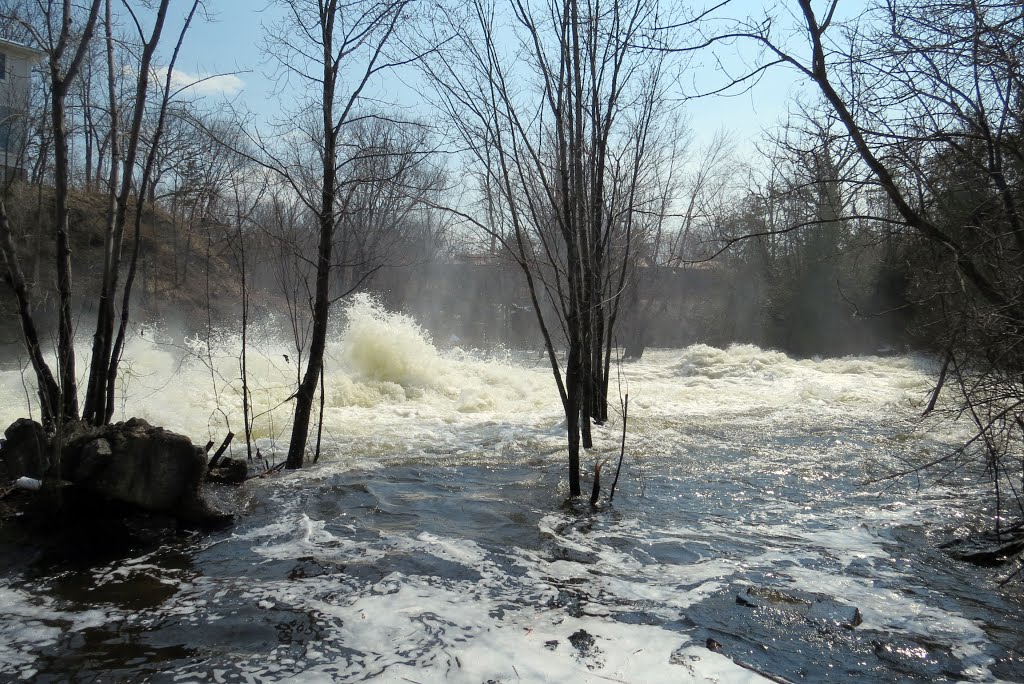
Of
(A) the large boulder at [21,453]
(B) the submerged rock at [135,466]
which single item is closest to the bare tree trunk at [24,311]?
(A) the large boulder at [21,453]

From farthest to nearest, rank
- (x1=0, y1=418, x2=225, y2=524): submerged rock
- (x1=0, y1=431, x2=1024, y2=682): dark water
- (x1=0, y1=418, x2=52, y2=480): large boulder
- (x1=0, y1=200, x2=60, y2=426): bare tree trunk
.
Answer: (x1=0, y1=418, x2=52, y2=480): large boulder, (x1=0, y1=200, x2=60, y2=426): bare tree trunk, (x1=0, y1=418, x2=225, y2=524): submerged rock, (x1=0, y1=431, x2=1024, y2=682): dark water

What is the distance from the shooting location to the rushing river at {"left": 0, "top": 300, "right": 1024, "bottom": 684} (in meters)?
3.86

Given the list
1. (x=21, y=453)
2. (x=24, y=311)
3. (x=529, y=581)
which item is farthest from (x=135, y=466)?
(x=529, y=581)

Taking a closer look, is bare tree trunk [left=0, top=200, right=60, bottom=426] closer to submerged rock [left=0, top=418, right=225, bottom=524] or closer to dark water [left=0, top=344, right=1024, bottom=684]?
submerged rock [left=0, top=418, right=225, bottom=524]

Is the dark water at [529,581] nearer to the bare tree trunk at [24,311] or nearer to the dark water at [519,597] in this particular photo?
the dark water at [519,597]

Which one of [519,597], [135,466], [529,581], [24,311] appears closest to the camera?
[519,597]

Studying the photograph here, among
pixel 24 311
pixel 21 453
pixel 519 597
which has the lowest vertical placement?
pixel 519 597

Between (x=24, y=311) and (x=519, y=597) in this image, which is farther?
(x=24, y=311)

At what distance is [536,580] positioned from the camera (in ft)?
16.8

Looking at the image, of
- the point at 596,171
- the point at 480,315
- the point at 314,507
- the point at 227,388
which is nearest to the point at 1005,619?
the point at 314,507

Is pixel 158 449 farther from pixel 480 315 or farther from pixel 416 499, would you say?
pixel 480 315

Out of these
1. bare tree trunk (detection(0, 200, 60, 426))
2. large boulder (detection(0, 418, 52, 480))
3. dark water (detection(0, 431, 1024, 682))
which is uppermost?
bare tree trunk (detection(0, 200, 60, 426))

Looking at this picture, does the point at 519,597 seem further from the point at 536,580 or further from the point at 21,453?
the point at 21,453

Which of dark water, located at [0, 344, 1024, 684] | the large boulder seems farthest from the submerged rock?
dark water, located at [0, 344, 1024, 684]
